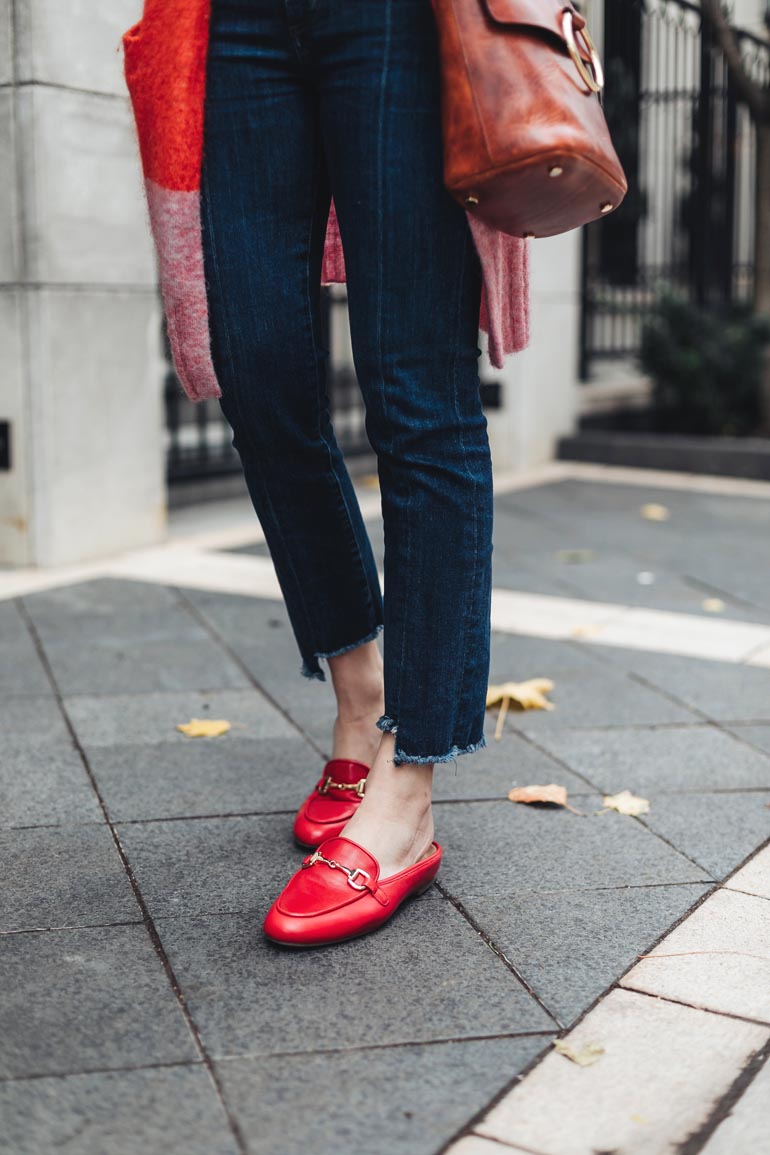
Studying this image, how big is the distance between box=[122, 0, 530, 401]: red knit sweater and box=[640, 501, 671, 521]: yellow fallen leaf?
3870 mm

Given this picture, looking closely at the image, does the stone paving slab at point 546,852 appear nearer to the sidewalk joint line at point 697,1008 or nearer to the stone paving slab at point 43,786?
the sidewalk joint line at point 697,1008

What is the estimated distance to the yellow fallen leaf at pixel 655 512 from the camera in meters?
5.73

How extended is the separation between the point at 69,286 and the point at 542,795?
264cm

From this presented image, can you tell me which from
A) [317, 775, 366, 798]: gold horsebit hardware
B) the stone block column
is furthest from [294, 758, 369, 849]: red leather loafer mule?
the stone block column

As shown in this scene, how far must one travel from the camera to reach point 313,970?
5.79 ft

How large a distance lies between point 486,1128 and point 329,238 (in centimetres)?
127

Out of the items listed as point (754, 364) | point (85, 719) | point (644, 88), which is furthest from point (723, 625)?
point (644, 88)

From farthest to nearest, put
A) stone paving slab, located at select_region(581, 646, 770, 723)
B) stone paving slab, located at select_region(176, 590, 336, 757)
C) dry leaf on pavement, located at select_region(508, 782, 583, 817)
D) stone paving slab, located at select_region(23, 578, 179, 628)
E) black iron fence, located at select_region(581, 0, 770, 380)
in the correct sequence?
black iron fence, located at select_region(581, 0, 770, 380), stone paving slab, located at select_region(23, 578, 179, 628), stone paving slab, located at select_region(581, 646, 770, 723), stone paving slab, located at select_region(176, 590, 336, 757), dry leaf on pavement, located at select_region(508, 782, 583, 817)

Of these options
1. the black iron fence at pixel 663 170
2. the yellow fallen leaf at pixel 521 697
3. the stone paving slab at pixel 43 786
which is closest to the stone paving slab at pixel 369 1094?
the stone paving slab at pixel 43 786

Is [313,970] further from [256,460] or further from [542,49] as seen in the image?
[542,49]

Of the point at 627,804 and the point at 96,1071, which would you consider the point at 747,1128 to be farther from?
the point at 627,804

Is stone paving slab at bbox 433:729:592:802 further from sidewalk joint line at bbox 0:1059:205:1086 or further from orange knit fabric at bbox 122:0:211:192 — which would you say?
orange knit fabric at bbox 122:0:211:192

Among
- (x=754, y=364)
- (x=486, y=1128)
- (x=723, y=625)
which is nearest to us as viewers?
(x=486, y=1128)

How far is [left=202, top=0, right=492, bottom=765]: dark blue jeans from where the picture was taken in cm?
177
